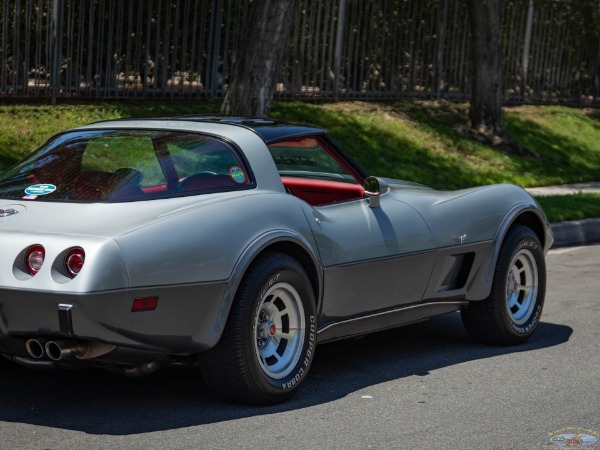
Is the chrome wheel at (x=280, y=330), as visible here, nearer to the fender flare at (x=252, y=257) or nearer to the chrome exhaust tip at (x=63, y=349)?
the fender flare at (x=252, y=257)

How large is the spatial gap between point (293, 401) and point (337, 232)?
898mm

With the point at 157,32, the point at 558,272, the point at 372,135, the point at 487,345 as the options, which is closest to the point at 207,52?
the point at 157,32

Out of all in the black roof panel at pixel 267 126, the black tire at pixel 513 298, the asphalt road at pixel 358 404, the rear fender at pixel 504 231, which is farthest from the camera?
the black tire at pixel 513 298

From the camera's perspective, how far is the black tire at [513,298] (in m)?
7.28

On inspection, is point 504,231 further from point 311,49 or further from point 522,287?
point 311,49

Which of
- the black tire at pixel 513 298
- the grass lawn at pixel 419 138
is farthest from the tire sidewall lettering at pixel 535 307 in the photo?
the grass lawn at pixel 419 138

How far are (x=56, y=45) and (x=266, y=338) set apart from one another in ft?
31.3

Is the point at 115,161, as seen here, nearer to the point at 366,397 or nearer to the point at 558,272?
the point at 366,397

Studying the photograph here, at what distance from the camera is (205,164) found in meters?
5.97

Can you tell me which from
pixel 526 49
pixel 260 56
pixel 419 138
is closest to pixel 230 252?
pixel 260 56

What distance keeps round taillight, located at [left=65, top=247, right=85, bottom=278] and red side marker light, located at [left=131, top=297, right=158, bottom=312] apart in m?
0.28

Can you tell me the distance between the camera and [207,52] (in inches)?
651

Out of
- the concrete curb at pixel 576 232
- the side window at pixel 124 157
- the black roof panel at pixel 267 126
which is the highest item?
the black roof panel at pixel 267 126

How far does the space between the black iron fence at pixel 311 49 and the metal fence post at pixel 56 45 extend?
0.04ft
